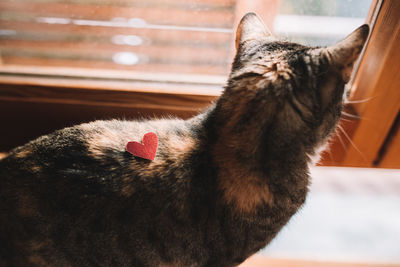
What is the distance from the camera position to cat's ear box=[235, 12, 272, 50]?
2.41 ft

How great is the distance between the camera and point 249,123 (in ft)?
2.00

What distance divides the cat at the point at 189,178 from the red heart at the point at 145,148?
0.4 inches

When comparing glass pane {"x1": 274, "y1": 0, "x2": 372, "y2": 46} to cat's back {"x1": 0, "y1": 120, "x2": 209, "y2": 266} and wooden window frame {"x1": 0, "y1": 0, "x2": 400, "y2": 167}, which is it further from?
cat's back {"x1": 0, "y1": 120, "x2": 209, "y2": 266}

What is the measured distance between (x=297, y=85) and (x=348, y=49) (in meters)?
0.10

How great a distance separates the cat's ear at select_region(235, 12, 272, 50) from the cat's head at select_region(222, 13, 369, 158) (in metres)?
0.09

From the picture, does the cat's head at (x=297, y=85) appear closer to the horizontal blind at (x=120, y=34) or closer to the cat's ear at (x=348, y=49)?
the cat's ear at (x=348, y=49)

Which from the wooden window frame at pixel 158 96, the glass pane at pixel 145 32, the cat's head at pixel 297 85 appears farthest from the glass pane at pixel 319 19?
the cat's head at pixel 297 85

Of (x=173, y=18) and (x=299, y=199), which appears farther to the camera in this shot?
(x=173, y=18)

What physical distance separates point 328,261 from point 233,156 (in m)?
0.48

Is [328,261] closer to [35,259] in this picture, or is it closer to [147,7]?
[35,259]

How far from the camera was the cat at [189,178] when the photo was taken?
0.59 metres

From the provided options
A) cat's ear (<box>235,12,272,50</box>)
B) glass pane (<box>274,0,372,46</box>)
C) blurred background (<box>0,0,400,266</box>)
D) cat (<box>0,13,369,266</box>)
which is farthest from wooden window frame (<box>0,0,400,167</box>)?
cat (<box>0,13,369,266</box>)

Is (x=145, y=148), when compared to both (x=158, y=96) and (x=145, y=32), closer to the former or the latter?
(x=158, y=96)

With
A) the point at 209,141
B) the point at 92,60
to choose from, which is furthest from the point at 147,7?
the point at 209,141
